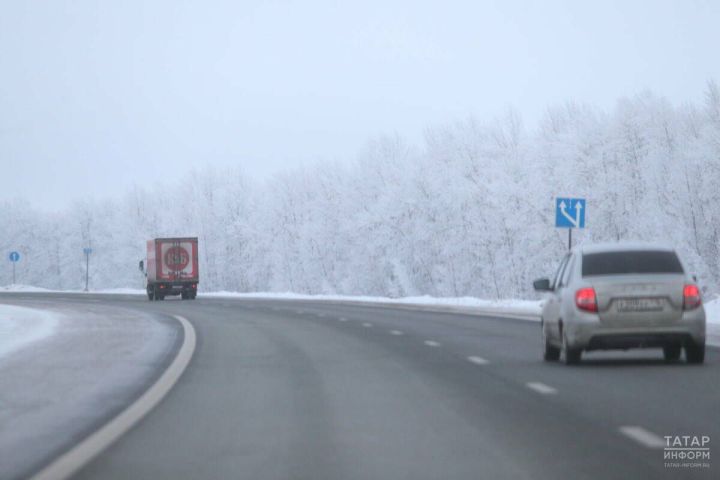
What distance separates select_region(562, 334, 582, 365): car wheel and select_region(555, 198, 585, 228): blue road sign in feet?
57.2

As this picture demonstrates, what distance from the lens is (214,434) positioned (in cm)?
992

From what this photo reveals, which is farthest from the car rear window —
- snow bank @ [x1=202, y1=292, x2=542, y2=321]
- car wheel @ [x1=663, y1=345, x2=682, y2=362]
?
snow bank @ [x1=202, y1=292, x2=542, y2=321]

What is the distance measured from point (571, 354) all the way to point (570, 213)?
18039 mm

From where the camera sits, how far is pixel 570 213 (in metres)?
34.0

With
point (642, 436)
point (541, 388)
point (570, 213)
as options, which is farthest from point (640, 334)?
point (570, 213)

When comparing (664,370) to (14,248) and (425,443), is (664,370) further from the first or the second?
(14,248)

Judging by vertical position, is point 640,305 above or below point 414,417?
above

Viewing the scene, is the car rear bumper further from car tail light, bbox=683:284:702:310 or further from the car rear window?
the car rear window

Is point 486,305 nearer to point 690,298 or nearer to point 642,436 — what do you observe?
point 690,298

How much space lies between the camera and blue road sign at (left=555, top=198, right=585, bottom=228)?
33781 mm

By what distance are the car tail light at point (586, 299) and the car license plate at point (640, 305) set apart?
0.31 meters

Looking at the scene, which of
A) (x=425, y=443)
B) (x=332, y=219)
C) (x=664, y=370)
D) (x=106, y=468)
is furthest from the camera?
(x=332, y=219)

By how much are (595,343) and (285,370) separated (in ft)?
12.8

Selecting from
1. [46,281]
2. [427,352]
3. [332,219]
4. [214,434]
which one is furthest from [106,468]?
[46,281]
